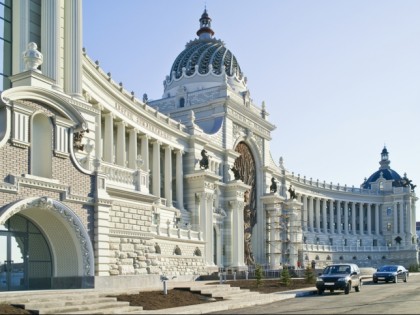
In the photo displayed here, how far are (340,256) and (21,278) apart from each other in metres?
86.0

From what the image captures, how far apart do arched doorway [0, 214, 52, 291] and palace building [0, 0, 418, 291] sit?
5cm

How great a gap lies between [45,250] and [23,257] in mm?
1302

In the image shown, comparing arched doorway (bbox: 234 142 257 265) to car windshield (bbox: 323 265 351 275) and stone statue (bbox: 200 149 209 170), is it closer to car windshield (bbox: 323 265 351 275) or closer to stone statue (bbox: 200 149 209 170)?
stone statue (bbox: 200 149 209 170)

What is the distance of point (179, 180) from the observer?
5928cm

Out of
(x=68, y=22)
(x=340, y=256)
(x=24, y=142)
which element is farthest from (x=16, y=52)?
(x=340, y=256)

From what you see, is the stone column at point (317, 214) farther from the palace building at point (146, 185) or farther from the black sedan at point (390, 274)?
the black sedan at point (390, 274)

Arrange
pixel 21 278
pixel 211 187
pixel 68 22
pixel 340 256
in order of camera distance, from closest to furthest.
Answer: pixel 21 278 → pixel 68 22 → pixel 211 187 → pixel 340 256

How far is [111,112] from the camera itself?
47.9 m

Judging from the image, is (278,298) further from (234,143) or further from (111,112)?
(234,143)

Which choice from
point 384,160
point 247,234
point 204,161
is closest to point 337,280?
point 204,161

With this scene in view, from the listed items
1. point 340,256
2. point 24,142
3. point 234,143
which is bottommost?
point 340,256

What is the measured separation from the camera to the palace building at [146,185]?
25.1 m

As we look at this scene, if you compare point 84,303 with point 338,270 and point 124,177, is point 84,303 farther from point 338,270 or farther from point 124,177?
point 338,270

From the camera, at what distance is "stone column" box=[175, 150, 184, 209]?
5866cm
